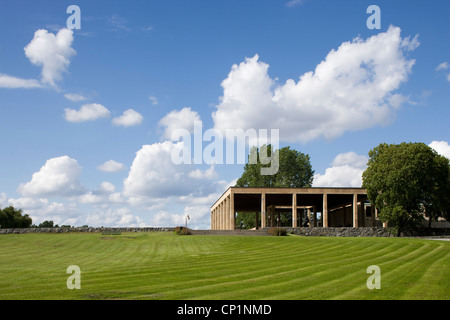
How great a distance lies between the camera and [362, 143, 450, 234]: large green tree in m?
53.3

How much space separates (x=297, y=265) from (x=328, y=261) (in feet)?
8.07

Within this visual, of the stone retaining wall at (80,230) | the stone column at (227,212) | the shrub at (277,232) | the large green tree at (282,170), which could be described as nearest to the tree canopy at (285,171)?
the large green tree at (282,170)

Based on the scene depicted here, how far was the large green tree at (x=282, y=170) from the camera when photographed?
89.8 m

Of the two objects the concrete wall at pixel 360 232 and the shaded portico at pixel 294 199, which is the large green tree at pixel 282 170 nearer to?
the shaded portico at pixel 294 199

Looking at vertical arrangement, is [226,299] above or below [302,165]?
below

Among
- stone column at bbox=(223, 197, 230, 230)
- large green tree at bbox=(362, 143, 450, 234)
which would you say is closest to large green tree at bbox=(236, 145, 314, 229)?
stone column at bbox=(223, 197, 230, 230)

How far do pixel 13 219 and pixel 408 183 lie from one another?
2444 inches

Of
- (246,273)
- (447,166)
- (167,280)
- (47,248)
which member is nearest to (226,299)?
(167,280)

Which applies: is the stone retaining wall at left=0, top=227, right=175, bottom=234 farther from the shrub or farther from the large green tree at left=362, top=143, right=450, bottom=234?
the large green tree at left=362, top=143, right=450, bottom=234

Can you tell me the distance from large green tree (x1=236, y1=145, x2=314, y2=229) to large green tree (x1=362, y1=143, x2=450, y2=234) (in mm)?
33325

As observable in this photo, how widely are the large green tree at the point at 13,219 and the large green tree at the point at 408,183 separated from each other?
57.0 m
